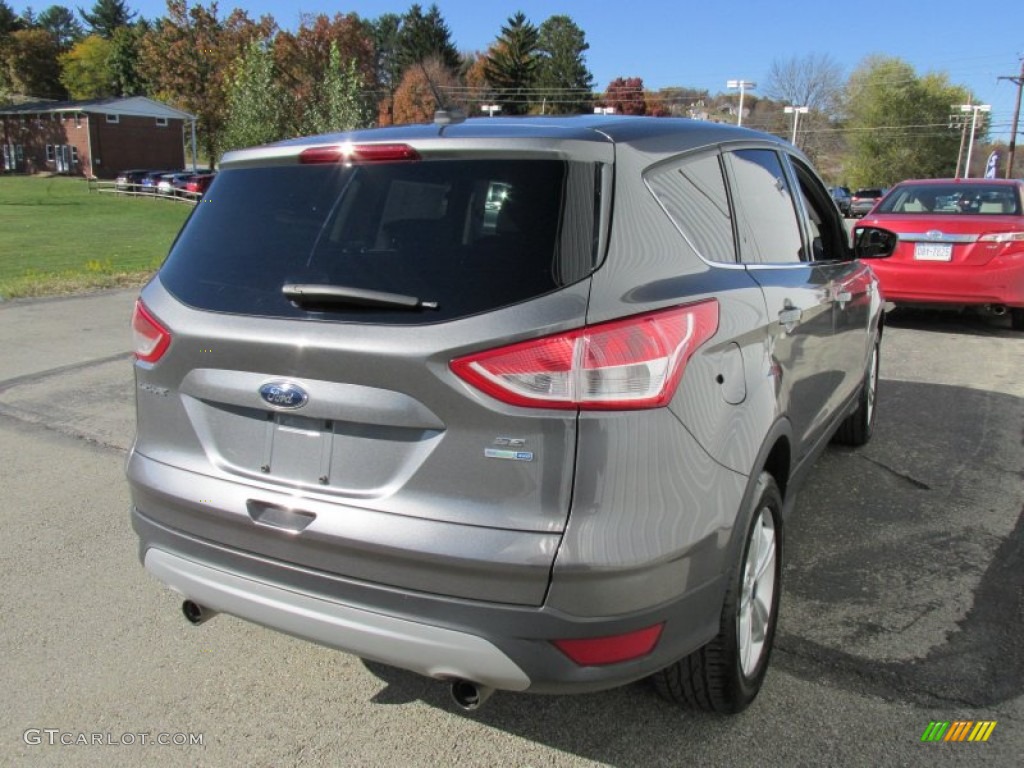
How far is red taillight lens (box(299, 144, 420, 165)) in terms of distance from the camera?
2.28 m

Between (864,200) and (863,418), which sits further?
(864,200)

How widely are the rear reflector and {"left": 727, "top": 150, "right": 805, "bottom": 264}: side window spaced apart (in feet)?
4.43

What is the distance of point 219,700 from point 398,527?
117 centimetres

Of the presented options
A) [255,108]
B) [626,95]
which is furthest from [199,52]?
[626,95]

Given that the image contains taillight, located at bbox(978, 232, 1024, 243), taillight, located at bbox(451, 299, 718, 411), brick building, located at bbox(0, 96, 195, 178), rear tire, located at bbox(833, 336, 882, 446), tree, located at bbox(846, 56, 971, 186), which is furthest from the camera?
tree, located at bbox(846, 56, 971, 186)

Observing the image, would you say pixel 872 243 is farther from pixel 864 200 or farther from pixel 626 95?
pixel 626 95

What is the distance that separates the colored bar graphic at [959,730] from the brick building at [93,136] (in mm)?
71005

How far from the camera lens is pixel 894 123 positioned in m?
74.8

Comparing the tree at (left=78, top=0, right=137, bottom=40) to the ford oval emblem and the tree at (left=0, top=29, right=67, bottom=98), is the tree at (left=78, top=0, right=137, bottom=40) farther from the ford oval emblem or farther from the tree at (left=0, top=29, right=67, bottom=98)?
the ford oval emblem

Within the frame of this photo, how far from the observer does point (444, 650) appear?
202cm

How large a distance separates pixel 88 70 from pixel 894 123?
301 ft

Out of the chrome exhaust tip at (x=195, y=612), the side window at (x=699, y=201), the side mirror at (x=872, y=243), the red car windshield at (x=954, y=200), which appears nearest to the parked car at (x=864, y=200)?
the red car windshield at (x=954, y=200)

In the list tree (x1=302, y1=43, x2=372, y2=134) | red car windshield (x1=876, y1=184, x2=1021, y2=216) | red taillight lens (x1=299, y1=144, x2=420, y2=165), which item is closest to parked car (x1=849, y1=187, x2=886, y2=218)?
tree (x1=302, y1=43, x2=372, y2=134)

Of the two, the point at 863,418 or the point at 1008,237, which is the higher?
the point at 1008,237
